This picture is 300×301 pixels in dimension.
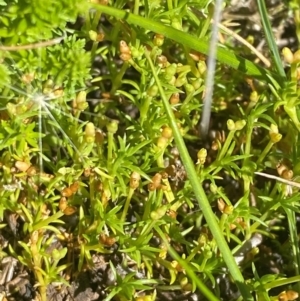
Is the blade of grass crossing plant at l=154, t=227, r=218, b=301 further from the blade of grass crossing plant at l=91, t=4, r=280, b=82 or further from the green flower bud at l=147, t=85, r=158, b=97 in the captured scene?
the blade of grass crossing plant at l=91, t=4, r=280, b=82

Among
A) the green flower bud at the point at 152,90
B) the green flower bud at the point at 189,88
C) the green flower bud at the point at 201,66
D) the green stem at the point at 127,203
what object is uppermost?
the green flower bud at the point at 201,66

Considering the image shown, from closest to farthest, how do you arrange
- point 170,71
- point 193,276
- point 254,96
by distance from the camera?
point 193,276 → point 170,71 → point 254,96

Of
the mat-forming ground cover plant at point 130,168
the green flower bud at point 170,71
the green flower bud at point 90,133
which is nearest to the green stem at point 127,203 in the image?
the mat-forming ground cover plant at point 130,168

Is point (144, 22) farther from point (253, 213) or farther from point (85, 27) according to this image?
point (253, 213)

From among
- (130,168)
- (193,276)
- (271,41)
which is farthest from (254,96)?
(193,276)

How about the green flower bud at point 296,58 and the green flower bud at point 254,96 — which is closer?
the green flower bud at point 296,58

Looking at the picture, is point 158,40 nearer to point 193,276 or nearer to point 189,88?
point 189,88

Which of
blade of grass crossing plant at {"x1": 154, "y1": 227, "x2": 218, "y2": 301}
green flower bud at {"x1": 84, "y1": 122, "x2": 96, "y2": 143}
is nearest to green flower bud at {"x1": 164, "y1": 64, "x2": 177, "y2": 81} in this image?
green flower bud at {"x1": 84, "y1": 122, "x2": 96, "y2": 143}

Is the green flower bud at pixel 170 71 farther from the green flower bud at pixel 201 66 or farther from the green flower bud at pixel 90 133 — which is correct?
the green flower bud at pixel 90 133

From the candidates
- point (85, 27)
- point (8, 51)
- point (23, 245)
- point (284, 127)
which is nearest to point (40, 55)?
point (8, 51)
